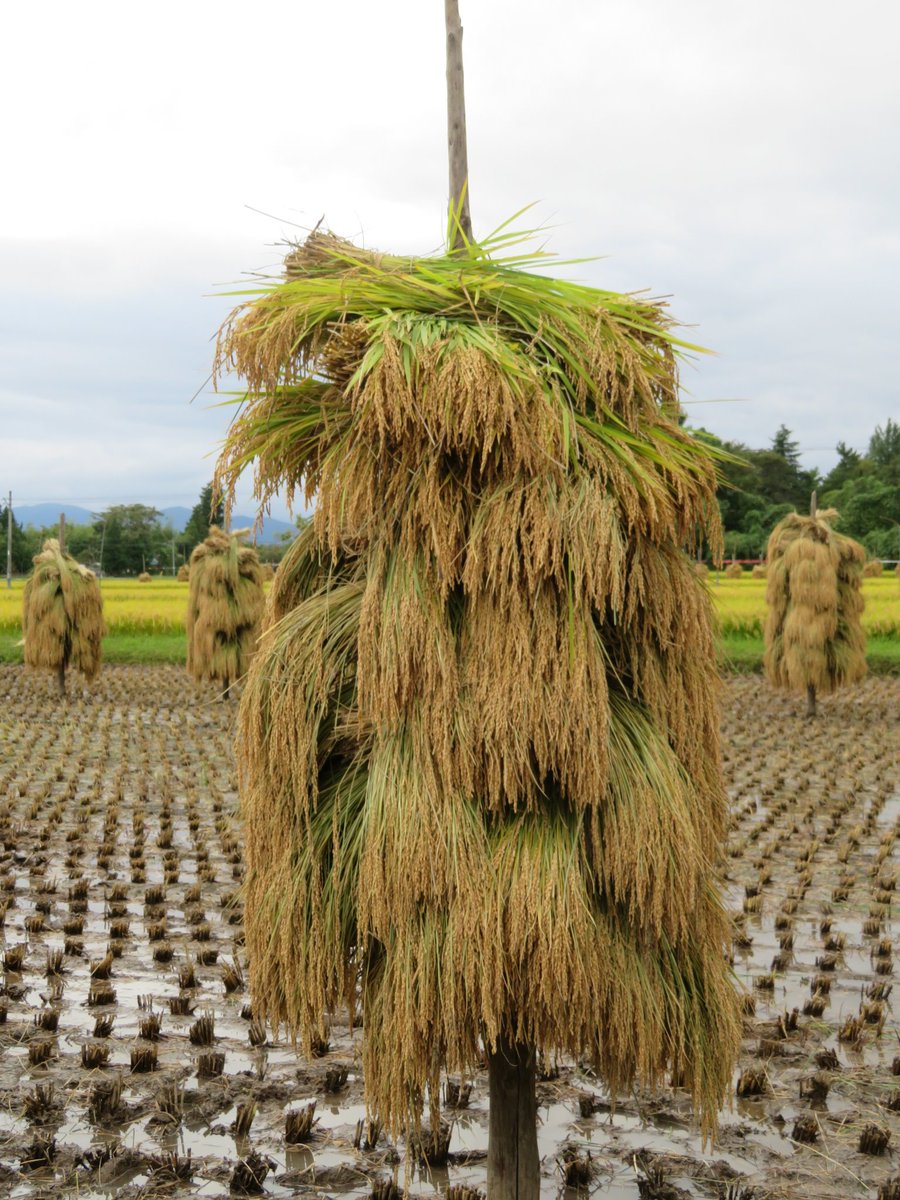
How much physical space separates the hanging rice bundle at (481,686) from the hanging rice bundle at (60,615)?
694 inches

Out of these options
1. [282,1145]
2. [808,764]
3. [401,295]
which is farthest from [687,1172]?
[808,764]

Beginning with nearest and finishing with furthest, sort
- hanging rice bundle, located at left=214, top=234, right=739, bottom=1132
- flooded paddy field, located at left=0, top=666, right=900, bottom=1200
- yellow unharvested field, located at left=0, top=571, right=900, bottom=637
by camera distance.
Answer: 1. hanging rice bundle, located at left=214, top=234, right=739, bottom=1132
2. flooded paddy field, located at left=0, top=666, right=900, bottom=1200
3. yellow unharvested field, located at left=0, top=571, right=900, bottom=637

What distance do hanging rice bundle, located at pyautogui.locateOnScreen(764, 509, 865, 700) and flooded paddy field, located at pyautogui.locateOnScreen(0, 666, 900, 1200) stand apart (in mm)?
6837

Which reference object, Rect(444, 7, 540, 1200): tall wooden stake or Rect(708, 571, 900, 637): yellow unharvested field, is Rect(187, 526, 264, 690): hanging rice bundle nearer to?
Rect(708, 571, 900, 637): yellow unharvested field

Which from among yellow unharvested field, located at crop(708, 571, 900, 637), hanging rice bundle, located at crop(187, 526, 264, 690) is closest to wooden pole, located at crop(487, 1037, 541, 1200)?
hanging rice bundle, located at crop(187, 526, 264, 690)

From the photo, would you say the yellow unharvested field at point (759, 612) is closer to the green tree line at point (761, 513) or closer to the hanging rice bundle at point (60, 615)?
the green tree line at point (761, 513)

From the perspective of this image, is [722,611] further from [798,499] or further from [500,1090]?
[798,499]

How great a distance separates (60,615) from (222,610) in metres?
2.95

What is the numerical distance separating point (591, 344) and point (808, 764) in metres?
12.0

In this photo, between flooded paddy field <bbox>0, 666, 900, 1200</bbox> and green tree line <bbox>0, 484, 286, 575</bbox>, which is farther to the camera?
green tree line <bbox>0, 484, 286, 575</bbox>

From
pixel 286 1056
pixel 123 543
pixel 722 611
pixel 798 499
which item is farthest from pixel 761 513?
pixel 286 1056

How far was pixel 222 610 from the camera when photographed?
1948cm

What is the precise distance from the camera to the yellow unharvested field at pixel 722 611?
92.0 feet

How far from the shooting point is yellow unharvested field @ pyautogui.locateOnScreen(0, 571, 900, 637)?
28.0 meters
